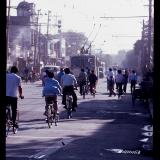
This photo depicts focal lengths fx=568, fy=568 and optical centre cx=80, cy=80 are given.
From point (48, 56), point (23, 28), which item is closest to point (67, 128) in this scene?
point (23, 28)

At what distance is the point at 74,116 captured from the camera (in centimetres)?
2219

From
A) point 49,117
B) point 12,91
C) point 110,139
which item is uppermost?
point 12,91

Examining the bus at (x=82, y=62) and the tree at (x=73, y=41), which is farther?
the tree at (x=73, y=41)

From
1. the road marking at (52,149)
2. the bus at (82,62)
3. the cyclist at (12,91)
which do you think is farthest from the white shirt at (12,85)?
the bus at (82,62)

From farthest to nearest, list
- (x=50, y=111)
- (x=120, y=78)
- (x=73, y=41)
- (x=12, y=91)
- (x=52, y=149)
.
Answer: (x=73, y=41) → (x=120, y=78) → (x=50, y=111) → (x=12, y=91) → (x=52, y=149)

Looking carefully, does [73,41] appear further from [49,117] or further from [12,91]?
[12,91]

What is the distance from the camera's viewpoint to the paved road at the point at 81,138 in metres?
11.4

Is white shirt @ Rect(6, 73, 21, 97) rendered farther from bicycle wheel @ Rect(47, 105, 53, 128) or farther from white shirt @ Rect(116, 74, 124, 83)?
white shirt @ Rect(116, 74, 124, 83)

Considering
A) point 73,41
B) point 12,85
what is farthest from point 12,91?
point 73,41

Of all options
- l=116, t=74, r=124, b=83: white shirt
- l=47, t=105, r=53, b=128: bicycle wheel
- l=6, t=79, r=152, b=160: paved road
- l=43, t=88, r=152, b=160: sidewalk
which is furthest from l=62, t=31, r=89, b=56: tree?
l=47, t=105, r=53, b=128: bicycle wheel

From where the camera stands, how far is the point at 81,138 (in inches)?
573

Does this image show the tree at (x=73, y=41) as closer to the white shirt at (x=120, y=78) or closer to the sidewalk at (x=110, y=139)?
the white shirt at (x=120, y=78)
